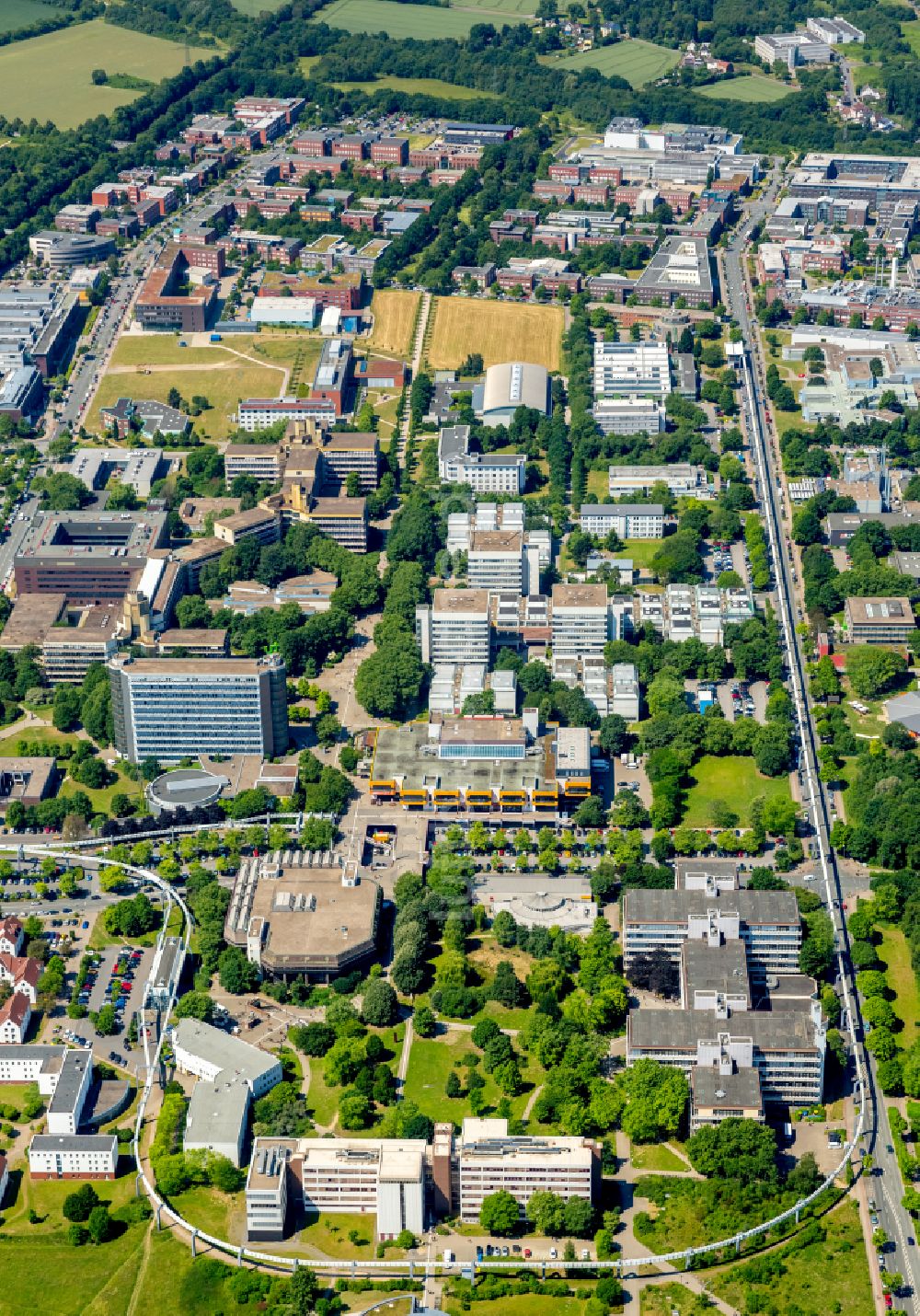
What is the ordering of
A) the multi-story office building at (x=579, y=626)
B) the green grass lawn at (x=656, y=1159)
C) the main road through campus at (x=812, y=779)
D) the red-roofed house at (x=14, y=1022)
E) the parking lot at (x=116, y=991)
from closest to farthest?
the main road through campus at (x=812, y=779) → the green grass lawn at (x=656, y=1159) → the red-roofed house at (x=14, y=1022) → the parking lot at (x=116, y=991) → the multi-story office building at (x=579, y=626)

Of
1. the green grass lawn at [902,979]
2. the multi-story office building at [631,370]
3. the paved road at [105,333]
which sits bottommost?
the paved road at [105,333]

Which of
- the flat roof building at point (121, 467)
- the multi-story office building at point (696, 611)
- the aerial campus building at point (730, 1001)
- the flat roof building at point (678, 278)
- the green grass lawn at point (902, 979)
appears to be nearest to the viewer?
the aerial campus building at point (730, 1001)

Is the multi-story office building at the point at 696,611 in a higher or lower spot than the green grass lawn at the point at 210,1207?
lower

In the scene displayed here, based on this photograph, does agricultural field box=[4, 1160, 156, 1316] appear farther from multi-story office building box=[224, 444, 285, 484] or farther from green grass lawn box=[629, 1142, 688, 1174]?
multi-story office building box=[224, 444, 285, 484]

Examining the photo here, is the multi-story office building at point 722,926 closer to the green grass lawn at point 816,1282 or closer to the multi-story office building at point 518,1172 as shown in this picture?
the multi-story office building at point 518,1172

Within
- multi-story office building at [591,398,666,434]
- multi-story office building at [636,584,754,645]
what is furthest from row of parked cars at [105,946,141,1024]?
multi-story office building at [591,398,666,434]

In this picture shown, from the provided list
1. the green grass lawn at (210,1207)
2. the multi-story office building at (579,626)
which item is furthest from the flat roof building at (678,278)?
the green grass lawn at (210,1207)

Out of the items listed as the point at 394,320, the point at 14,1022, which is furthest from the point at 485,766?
the point at 394,320

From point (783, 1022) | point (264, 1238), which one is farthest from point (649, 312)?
point (264, 1238)
